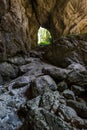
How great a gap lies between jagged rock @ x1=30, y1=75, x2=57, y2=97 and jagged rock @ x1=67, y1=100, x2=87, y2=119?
1423mm

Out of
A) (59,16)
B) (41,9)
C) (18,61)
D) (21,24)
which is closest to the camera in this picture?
(18,61)

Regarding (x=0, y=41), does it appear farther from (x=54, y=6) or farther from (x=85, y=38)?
(x=54, y=6)

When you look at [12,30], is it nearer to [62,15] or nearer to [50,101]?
[50,101]

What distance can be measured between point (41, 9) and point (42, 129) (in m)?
16.1

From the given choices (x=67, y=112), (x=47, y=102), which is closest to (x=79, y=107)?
(x=67, y=112)

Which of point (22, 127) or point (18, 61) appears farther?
point (18, 61)

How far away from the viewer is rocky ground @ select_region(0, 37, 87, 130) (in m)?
6.02

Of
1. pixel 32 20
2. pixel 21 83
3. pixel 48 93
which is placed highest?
pixel 32 20

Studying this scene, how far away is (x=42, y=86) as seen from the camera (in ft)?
28.3

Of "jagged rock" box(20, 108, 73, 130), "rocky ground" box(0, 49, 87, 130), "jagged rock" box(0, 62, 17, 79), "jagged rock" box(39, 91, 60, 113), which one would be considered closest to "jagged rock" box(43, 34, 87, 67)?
"rocky ground" box(0, 49, 87, 130)

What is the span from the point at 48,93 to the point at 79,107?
61.1 inches

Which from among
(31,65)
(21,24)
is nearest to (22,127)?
(31,65)

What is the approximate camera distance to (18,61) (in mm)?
13602

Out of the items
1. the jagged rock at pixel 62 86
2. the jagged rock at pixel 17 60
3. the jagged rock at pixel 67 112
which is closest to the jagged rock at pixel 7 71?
the jagged rock at pixel 17 60
